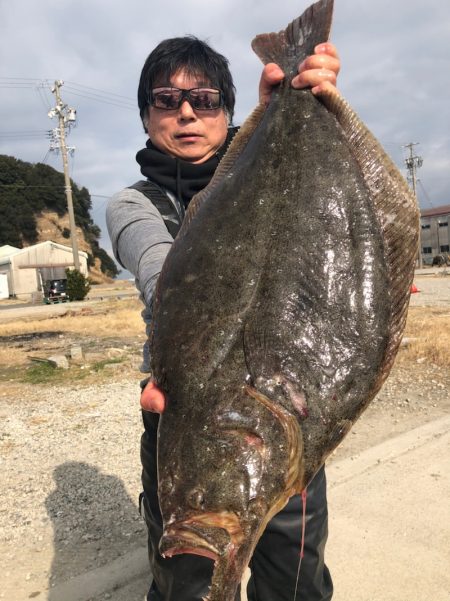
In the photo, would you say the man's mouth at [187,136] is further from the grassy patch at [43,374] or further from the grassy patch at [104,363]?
the grassy patch at [104,363]

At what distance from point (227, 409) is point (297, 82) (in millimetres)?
1129

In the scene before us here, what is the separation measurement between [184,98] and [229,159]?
56 centimetres

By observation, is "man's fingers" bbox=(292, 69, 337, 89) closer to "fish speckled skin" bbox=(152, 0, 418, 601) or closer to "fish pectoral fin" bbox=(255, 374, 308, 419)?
"fish speckled skin" bbox=(152, 0, 418, 601)

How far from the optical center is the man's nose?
208 cm

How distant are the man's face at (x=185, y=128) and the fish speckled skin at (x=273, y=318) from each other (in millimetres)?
516

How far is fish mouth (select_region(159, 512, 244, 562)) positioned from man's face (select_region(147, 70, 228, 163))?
1527mm

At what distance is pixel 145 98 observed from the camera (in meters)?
2.26

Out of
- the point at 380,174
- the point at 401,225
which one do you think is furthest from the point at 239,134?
the point at 401,225

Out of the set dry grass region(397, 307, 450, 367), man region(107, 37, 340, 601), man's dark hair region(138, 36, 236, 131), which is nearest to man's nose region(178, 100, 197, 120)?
man region(107, 37, 340, 601)

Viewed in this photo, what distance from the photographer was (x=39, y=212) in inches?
2584

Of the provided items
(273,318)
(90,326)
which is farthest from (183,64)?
(90,326)

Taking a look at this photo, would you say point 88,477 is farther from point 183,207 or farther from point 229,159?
point 229,159

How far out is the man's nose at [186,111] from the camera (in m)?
2.08

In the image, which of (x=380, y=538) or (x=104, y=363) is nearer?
(x=380, y=538)
